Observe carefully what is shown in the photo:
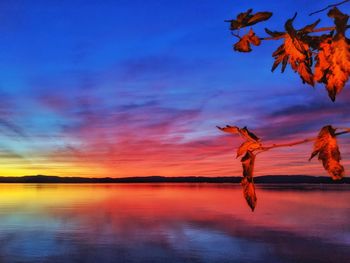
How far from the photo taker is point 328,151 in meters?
1.19

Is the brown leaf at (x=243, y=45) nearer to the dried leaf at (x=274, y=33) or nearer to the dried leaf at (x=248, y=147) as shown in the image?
the dried leaf at (x=274, y=33)

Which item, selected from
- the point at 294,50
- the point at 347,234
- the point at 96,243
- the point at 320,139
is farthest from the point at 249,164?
the point at 347,234

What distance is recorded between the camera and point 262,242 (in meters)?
40.8

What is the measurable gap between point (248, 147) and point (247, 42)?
12.5 inches

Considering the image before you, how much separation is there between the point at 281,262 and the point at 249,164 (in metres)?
32.9

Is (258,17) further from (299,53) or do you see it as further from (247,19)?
(299,53)

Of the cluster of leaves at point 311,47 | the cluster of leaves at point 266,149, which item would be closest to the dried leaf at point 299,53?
the cluster of leaves at point 311,47

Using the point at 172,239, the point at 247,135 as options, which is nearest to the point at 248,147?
the point at 247,135

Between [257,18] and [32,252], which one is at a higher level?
[257,18]

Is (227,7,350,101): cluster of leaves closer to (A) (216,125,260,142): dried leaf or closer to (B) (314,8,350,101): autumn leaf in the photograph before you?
(B) (314,8,350,101): autumn leaf

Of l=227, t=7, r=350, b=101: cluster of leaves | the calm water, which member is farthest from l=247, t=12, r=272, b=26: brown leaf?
the calm water

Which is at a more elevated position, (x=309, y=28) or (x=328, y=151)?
(x=309, y=28)

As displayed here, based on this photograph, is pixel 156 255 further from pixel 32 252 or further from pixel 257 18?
pixel 257 18

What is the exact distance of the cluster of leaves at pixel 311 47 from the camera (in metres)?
1.15
